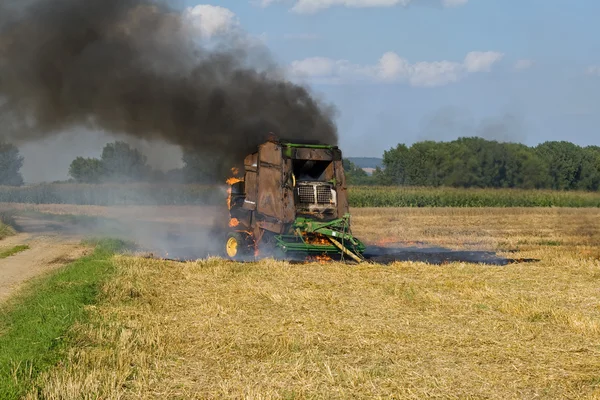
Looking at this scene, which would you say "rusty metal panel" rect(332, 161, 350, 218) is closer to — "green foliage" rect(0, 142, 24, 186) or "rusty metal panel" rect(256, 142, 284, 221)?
"rusty metal panel" rect(256, 142, 284, 221)

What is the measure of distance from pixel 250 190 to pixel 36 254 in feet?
21.8

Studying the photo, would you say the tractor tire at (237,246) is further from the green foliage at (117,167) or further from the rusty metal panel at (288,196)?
the green foliage at (117,167)

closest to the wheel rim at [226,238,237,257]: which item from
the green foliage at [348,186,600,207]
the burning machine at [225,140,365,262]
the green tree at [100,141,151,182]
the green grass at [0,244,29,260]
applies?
the burning machine at [225,140,365,262]

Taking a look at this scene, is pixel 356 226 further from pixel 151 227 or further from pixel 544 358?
pixel 544 358

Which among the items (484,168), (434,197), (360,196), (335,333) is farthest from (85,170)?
(335,333)

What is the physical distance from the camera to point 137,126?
23.4 m

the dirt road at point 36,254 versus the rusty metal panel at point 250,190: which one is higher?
the rusty metal panel at point 250,190

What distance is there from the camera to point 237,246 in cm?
1903

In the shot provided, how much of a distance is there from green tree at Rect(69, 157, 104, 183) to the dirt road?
30800 millimetres

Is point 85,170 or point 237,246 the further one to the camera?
point 85,170

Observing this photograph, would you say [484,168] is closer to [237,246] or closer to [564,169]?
[564,169]

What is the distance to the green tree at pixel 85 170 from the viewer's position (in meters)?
59.5

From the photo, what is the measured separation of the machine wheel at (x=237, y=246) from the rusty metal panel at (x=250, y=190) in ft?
2.82

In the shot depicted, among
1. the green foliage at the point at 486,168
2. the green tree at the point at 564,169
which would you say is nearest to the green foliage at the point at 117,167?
the green foliage at the point at 486,168
